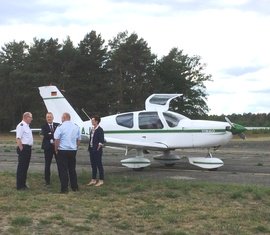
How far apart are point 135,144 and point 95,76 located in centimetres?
5289

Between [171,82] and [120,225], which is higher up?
[171,82]

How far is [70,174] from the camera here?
37.4ft

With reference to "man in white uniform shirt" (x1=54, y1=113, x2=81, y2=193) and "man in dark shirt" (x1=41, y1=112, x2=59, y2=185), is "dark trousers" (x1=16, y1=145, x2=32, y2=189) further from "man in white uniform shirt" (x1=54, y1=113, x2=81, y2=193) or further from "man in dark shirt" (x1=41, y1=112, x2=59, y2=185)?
"man in dark shirt" (x1=41, y1=112, x2=59, y2=185)

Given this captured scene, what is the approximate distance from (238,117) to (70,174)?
62.9m

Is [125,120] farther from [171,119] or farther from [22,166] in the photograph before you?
[22,166]

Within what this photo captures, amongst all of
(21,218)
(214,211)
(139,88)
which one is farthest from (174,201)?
(139,88)

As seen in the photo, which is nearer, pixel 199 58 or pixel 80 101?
pixel 80 101

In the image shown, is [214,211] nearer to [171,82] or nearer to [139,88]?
[139,88]

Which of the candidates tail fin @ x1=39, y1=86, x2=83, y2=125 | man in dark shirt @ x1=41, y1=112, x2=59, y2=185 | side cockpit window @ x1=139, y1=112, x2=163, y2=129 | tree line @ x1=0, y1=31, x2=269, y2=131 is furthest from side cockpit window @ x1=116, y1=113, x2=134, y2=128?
tree line @ x1=0, y1=31, x2=269, y2=131

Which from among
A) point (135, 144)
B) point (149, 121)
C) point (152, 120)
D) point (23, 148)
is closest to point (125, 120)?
point (149, 121)

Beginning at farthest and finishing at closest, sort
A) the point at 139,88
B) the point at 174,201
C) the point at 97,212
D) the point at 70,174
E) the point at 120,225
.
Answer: the point at 139,88 < the point at 70,174 < the point at 174,201 < the point at 97,212 < the point at 120,225

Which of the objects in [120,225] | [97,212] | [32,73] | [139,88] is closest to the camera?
[120,225]

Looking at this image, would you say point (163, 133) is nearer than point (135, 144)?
No

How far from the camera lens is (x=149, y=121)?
58.1 ft
